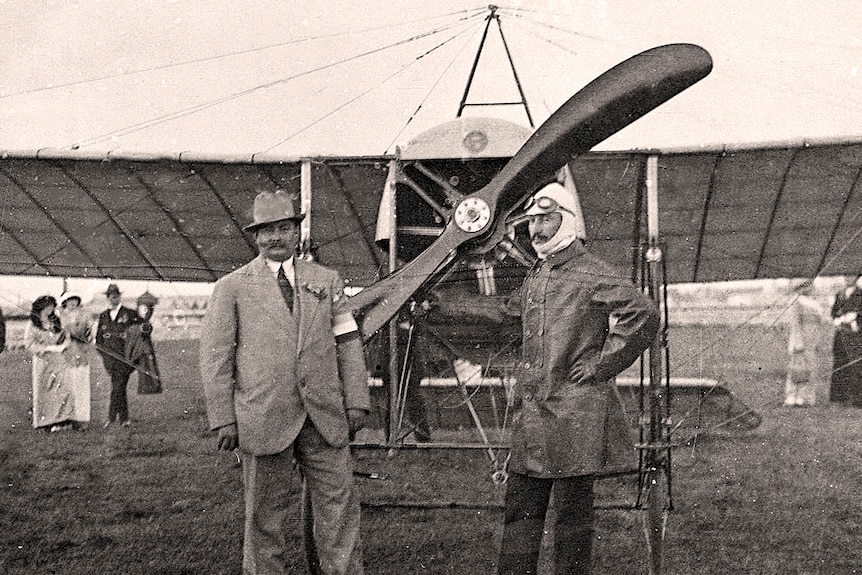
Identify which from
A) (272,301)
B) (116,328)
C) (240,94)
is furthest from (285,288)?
(116,328)

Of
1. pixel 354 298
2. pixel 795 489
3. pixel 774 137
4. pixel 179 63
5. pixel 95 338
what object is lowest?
pixel 795 489

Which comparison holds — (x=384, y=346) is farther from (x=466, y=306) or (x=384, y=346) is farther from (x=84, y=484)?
(x=84, y=484)

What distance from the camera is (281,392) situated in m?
3.53

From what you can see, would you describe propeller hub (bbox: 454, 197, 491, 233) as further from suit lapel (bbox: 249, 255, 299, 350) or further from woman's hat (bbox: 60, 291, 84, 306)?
woman's hat (bbox: 60, 291, 84, 306)

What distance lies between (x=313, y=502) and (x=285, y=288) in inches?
35.5

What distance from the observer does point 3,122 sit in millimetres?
5359

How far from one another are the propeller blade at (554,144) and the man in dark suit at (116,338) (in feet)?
18.0

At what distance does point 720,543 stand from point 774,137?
2.58 meters

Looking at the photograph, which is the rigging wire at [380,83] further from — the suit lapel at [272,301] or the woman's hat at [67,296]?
the woman's hat at [67,296]

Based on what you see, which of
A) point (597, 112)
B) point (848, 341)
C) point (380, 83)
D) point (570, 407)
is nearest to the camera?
point (570, 407)

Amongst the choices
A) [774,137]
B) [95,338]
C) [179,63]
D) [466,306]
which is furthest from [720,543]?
[95,338]

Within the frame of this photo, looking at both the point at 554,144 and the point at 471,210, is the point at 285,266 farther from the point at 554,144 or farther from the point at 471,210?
the point at 554,144

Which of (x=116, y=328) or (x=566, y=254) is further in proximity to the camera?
(x=116, y=328)

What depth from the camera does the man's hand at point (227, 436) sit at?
11.5ft
